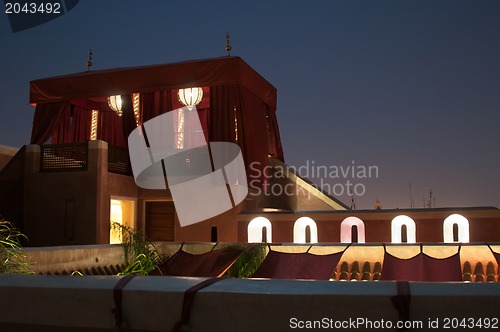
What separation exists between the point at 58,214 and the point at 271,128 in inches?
232

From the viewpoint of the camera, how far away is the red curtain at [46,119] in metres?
12.6

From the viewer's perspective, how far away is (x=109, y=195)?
10727mm

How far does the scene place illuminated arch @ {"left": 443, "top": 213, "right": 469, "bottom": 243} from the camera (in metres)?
9.38

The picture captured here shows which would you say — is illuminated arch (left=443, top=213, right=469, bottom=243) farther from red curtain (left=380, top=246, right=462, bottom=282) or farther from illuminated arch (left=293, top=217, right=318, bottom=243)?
red curtain (left=380, top=246, right=462, bottom=282)

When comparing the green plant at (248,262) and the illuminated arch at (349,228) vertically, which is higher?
the illuminated arch at (349,228)

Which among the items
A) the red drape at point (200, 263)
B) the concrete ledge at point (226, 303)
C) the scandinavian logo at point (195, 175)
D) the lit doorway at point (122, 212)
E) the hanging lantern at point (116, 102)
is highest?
the hanging lantern at point (116, 102)

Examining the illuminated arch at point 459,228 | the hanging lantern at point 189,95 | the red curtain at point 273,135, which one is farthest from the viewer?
the red curtain at point 273,135

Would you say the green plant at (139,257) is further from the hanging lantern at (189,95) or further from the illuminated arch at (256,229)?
the hanging lantern at (189,95)

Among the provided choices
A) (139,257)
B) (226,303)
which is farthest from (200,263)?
(226,303)

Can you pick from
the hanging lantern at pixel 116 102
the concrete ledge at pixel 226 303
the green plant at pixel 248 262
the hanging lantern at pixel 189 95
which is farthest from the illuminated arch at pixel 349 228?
the concrete ledge at pixel 226 303

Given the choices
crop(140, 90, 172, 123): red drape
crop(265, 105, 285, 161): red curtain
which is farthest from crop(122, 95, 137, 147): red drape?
crop(265, 105, 285, 161): red curtain

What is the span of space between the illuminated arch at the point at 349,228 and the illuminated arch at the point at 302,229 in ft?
1.71

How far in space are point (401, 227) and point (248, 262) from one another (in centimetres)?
545

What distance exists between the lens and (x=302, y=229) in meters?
9.73
